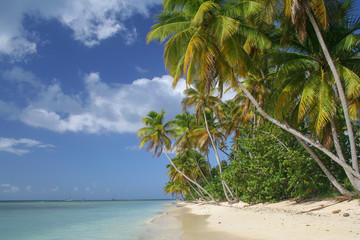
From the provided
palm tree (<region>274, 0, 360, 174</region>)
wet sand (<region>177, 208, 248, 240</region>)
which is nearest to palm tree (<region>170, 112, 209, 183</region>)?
wet sand (<region>177, 208, 248, 240</region>)

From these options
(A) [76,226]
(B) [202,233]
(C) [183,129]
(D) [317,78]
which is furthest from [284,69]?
(C) [183,129]

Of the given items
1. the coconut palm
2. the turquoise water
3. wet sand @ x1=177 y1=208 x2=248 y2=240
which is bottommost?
the turquoise water

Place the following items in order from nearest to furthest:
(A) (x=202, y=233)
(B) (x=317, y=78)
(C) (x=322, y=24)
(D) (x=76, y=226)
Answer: (A) (x=202, y=233) → (C) (x=322, y=24) → (B) (x=317, y=78) → (D) (x=76, y=226)

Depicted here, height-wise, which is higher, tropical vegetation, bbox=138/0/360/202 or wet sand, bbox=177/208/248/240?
tropical vegetation, bbox=138/0/360/202

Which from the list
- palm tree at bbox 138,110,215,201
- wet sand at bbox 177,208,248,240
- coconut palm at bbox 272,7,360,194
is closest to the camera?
wet sand at bbox 177,208,248,240

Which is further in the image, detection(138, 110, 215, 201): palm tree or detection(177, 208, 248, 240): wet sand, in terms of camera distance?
detection(138, 110, 215, 201): palm tree

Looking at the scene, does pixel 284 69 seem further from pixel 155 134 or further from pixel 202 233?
pixel 155 134

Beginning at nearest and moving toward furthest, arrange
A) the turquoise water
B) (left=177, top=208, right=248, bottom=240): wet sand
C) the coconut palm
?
(left=177, top=208, right=248, bottom=240): wet sand
the coconut palm
the turquoise water

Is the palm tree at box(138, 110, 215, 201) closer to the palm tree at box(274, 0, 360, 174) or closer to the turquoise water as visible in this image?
the turquoise water

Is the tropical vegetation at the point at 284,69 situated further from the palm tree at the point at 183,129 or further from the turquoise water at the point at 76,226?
the palm tree at the point at 183,129

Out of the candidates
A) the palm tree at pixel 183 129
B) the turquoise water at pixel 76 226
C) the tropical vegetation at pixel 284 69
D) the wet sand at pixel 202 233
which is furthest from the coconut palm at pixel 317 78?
the palm tree at pixel 183 129

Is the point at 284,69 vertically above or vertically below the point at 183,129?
below

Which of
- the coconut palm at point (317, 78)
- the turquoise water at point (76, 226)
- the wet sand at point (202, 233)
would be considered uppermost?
the coconut palm at point (317, 78)

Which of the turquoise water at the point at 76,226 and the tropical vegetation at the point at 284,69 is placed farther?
the turquoise water at the point at 76,226
